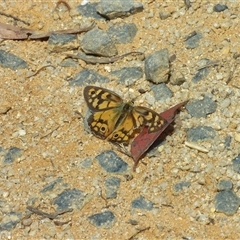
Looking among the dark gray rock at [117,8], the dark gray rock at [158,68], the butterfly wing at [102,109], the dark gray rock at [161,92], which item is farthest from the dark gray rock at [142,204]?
the dark gray rock at [117,8]

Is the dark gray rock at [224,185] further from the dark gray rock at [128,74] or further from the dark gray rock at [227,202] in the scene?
the dark gray rock at [128,74]

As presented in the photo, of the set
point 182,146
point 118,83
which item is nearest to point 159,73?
point 118,83

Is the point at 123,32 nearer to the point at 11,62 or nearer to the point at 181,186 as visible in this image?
the point at 11,62

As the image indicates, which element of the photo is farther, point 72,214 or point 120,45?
point 120,45

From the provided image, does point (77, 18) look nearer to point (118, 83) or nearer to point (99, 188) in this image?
point (118, 83)

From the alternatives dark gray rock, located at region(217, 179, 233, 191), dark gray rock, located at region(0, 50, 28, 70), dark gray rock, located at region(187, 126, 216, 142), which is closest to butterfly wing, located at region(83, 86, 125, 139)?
dark gray rock, located at region(187, 126, 216, 142)

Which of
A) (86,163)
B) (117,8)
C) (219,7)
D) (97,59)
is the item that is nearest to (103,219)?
(86,163)

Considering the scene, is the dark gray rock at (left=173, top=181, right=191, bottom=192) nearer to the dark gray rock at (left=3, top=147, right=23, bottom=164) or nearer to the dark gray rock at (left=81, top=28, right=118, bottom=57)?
the dark gray rock at (left=3, top=147, right=23, bottom=164)
